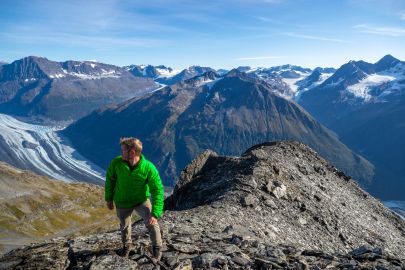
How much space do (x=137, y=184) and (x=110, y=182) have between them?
1.47 metres

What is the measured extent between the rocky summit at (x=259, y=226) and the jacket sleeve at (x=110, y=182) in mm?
2510

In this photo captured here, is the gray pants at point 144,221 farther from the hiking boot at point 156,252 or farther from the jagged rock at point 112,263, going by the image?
the jagged rock at point 112,263

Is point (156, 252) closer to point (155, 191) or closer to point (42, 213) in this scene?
point (155, 191)

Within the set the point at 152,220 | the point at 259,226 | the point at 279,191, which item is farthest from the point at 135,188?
the point at 279,191

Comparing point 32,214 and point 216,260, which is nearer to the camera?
point 216,260

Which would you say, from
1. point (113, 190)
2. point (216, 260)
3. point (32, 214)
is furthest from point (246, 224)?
point (32, 214)

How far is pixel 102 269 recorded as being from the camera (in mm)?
16641

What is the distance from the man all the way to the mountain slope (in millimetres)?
117623

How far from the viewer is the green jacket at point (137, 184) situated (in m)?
17.2

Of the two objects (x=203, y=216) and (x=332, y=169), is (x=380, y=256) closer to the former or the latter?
(x=203, y=216)

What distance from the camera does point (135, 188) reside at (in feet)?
57.1

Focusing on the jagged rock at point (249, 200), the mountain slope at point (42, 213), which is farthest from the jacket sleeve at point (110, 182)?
the mountain slope at point (42, 213)

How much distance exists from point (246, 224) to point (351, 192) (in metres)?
23.8

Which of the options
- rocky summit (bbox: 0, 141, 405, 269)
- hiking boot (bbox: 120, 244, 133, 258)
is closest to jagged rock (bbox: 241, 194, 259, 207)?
rocky summit (bbox: 0, 141, 405, 269)
